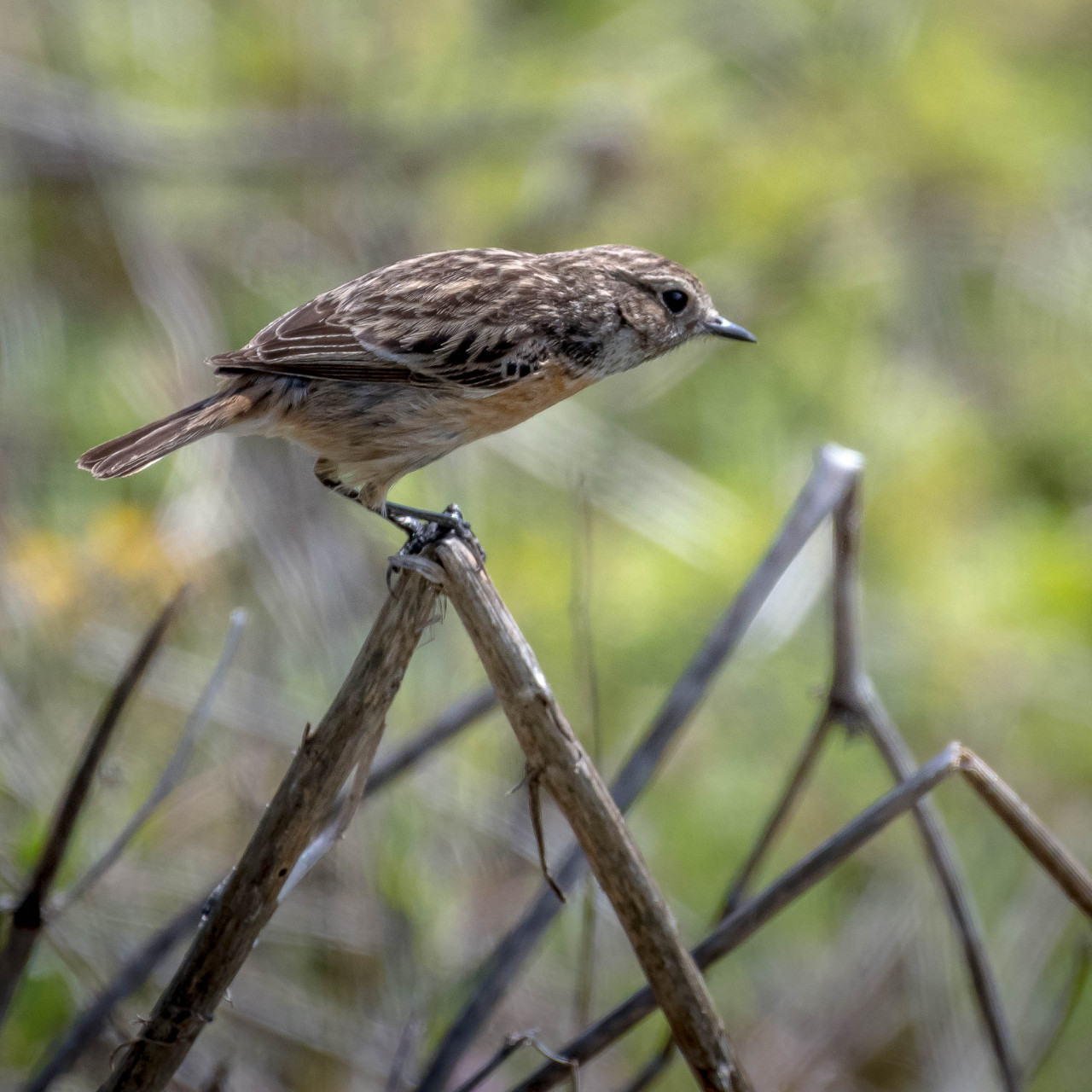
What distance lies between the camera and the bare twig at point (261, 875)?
7.38 feet

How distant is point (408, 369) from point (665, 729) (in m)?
1.22

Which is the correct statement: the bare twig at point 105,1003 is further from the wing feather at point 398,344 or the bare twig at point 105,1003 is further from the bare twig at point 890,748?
the bare twig at point 890,748

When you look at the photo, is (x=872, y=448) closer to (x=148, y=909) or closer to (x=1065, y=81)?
(x=1065, y=81)

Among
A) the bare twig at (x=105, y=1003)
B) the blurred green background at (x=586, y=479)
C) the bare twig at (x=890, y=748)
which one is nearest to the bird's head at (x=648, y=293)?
the blurred green background at (x=586, y=479)

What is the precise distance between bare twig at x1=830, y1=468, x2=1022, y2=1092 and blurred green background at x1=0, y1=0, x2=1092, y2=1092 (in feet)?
2.53

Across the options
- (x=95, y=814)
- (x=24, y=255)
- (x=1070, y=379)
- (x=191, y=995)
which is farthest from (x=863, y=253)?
(x=191, y=995)

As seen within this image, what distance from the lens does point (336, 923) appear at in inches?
162

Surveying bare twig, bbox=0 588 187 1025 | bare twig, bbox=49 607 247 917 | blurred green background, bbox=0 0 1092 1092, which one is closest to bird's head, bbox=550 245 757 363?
blurred green background, bbox=0 0 1092 1092

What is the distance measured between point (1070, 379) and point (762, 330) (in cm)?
159

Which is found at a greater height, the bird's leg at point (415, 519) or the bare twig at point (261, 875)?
the bird's leg at point (415, 519)

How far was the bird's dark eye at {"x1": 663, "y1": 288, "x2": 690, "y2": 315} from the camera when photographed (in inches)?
148

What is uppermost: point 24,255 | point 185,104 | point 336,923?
point 185,104

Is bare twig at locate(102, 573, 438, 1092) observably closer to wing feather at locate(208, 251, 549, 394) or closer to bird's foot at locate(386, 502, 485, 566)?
bird's foot at locate(386, 502, 485, 566)

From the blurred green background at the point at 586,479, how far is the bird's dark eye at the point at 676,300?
0.75 m
